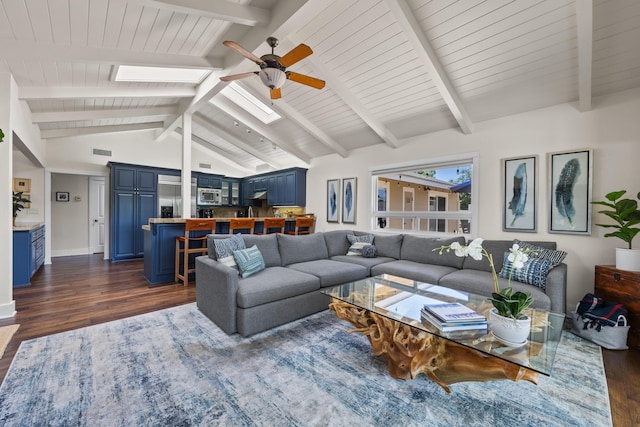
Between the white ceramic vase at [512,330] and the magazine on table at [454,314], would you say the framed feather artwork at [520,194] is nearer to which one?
the magazine on table at [454,314]

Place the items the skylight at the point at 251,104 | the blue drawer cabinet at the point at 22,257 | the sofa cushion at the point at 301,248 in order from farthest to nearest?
the skylight at the point at 251,104 < the blue drawer cabinet at the point at 22,257 < the sofa cushion at the point at 301,248

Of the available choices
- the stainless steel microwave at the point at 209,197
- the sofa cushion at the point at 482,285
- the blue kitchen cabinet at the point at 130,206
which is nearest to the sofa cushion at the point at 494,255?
the sofa cushion at the point at 482,285

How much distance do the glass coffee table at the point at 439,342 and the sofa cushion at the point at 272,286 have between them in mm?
524

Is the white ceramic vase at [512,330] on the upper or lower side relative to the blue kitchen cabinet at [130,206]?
lower

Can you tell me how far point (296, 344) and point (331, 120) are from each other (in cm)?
384

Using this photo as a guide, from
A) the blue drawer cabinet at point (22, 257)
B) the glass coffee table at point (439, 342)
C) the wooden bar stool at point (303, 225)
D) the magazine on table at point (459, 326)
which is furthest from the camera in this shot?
the wooden bar stool at point (303, 225)

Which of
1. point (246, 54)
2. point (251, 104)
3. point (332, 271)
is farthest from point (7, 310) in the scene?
point (251, 104)

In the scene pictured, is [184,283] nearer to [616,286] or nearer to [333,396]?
[333,396]

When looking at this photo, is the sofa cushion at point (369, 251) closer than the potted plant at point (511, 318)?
No

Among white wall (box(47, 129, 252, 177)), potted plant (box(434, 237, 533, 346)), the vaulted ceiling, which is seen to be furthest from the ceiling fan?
white wall (box(47, 129, 252, 177))

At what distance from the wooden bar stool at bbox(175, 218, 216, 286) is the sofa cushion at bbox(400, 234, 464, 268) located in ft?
10.4

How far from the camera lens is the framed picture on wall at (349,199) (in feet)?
18.5

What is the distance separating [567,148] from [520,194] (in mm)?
700

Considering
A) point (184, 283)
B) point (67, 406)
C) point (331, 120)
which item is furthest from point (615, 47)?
point (184, 283)
